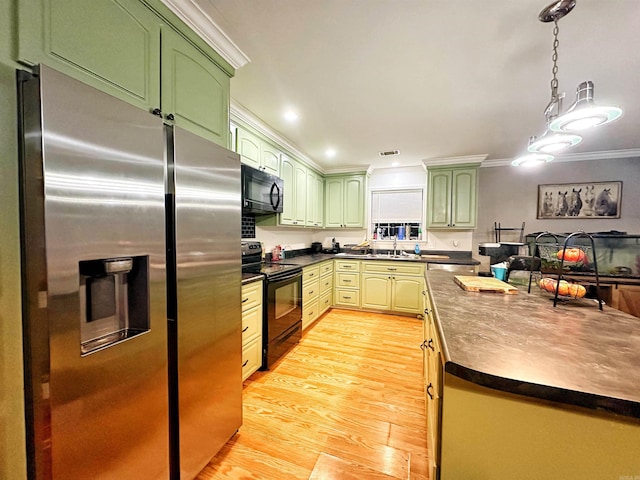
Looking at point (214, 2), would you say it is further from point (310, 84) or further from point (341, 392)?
point (341, 392)

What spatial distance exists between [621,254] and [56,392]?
17.4 ft

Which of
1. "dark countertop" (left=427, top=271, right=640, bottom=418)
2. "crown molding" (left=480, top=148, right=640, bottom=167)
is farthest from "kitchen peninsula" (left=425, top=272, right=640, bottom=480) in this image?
"crown molding" (left=480, top=148, right=640, bottom=167)

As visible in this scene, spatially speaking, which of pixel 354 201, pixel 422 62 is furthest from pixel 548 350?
pixel 354 201

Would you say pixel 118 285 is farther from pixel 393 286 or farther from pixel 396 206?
pixel 396 206

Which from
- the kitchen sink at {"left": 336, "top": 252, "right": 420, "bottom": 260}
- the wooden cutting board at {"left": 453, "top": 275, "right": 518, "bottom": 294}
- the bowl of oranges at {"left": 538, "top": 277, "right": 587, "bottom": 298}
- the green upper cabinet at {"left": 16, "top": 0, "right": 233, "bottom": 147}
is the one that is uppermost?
the green upper cabinet at {"left": 16, "top": 0, "right": 233, "bottom": 147}

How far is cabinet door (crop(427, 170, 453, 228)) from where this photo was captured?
409 centimetres

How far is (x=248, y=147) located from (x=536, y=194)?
4260mm

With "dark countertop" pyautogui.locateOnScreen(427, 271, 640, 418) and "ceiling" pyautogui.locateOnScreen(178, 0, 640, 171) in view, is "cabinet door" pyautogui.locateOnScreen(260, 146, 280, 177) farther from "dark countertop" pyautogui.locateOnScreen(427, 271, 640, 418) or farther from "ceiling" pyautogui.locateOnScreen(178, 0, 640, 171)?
"dark countertop" pyautogui.locateOnScreen(427, 271, 640, 418)

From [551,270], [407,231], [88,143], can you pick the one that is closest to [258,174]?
[88,143]

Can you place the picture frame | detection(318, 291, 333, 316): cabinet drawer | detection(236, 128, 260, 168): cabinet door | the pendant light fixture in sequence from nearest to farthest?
the pendant light fixture, detection(236, 128, 260, 168): cabinet door, the picture frame, detection(318, 291, 333, 316): cabinet drawer

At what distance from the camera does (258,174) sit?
2557 mm

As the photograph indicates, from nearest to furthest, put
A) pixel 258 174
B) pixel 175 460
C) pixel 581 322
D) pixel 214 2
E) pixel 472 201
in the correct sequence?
pixel 581 322 < pixel 175 460 < pixel 214 2 < pixel 258 174 < pixel 472 201

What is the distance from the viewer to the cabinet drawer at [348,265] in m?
4.19

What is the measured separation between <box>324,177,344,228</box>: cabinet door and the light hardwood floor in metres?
2.29
